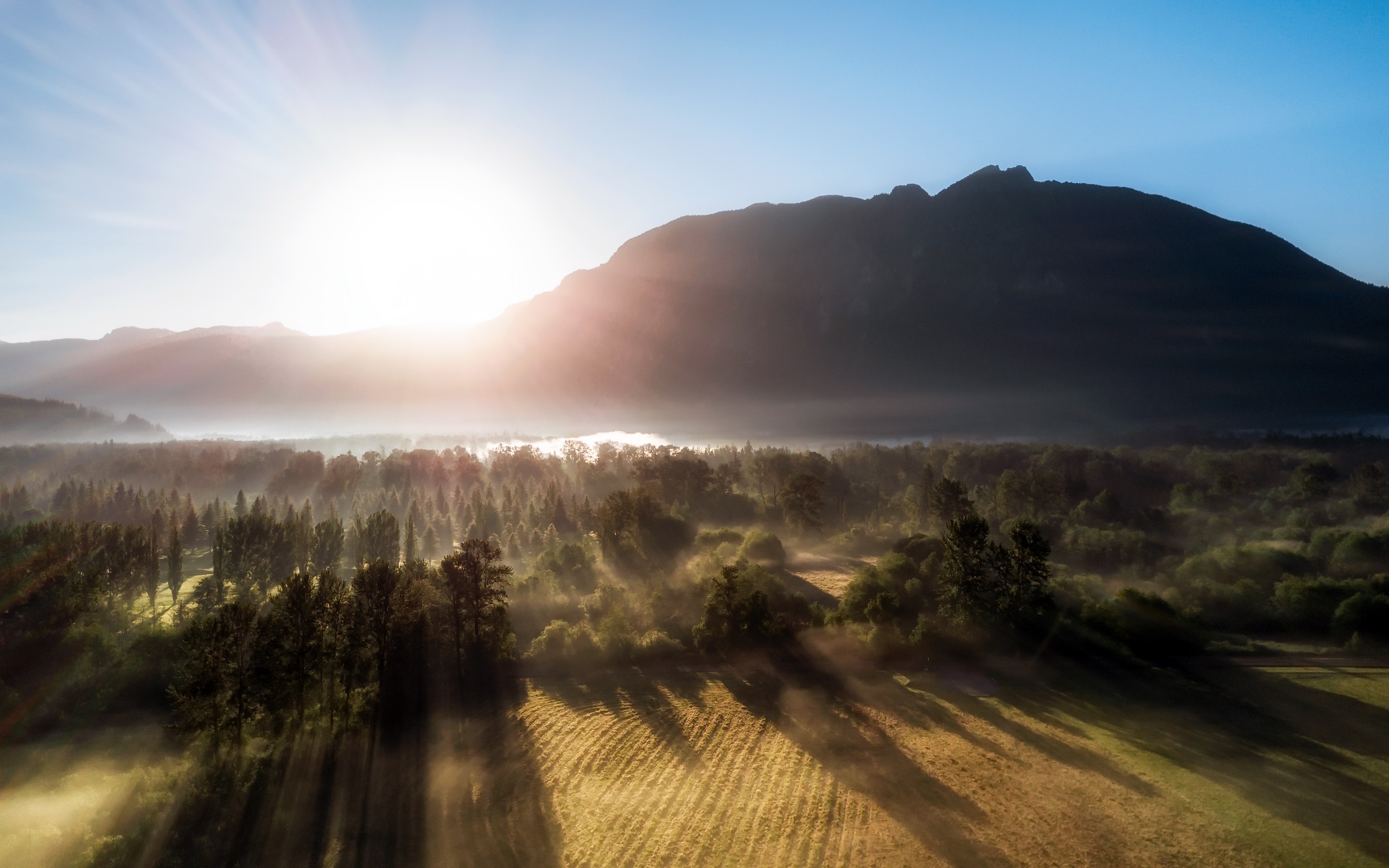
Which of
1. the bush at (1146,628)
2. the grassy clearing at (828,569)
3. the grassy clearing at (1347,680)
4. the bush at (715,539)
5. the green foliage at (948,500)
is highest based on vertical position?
the green foliage at (948,500)

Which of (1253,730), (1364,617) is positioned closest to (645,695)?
(1253,730)

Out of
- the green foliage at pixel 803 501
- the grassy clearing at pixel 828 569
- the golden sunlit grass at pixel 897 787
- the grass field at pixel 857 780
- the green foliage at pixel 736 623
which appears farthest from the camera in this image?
the green foliage at pixel 803 501

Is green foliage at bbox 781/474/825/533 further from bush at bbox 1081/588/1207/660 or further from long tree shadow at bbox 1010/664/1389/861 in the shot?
long tree shadow at bbox 1010/664/1389/861

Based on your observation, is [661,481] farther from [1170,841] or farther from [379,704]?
[1170,841]

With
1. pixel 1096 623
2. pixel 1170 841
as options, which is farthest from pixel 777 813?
pixel 1096 623

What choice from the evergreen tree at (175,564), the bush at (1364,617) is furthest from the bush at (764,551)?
the evergreen tree at (175,564)

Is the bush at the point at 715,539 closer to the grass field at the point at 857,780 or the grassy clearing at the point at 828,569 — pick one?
the grassy clearing at the point at 828,569

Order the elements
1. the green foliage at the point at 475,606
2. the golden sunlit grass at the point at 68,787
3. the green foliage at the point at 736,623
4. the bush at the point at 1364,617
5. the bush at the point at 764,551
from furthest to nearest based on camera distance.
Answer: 1. the bush at the point at 764,551
2. the green foliage at the point at 736,623
3. the green foliage at the point at 475,606
4. the bush at the point at 1364,617
5. the golden sunlit grass at the point at 68,787
